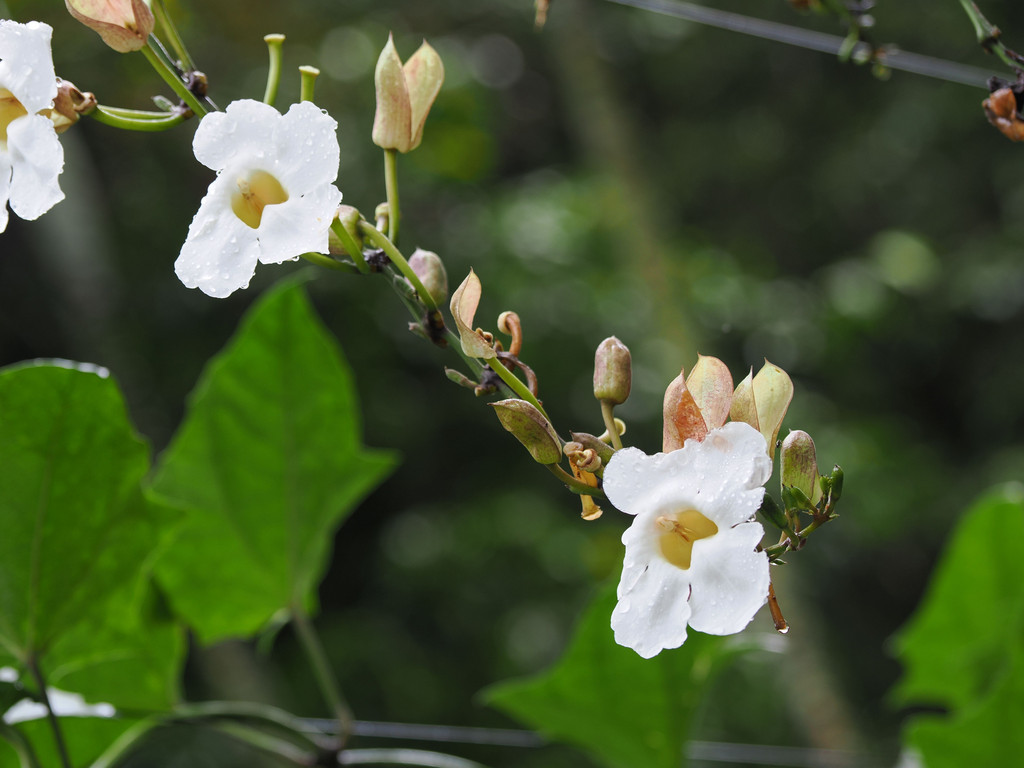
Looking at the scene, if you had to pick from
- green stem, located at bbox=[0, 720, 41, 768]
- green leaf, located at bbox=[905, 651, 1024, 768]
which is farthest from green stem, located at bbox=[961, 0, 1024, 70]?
green stem, located at bbox=[0, 720, 41, 768]

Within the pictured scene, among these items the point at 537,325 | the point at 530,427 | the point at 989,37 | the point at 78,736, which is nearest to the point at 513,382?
the point at 530,427

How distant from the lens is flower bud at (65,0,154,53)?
18 centimetres

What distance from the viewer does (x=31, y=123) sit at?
17 cm

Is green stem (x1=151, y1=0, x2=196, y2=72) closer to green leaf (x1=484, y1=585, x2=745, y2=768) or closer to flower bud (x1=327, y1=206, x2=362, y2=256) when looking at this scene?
flower bud (x1=327, y1=206, x2=362, y2=256)

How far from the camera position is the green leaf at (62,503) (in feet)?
0.89

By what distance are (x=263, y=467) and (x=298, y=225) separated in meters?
0.22

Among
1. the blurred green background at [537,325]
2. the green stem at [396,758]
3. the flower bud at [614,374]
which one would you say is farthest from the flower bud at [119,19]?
the blurred green background at [537,325]

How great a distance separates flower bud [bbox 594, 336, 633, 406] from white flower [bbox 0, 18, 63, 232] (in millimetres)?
103

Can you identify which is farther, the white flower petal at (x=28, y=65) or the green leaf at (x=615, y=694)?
the green leaf at (x=615, y=694)

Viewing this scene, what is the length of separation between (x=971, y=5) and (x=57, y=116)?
193 millimetres

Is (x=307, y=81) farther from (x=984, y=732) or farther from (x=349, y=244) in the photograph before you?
(x=984, y=732)

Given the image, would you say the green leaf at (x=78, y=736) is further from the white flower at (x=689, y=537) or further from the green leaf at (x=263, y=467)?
the white flower at (x=689, y=537)

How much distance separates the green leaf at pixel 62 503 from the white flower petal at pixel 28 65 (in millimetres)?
117

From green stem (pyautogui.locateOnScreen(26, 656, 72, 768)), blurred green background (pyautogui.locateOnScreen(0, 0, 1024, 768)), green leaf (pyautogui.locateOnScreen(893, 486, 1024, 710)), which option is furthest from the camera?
blurred green background (pyautogui.locateOnScreen(0, 0, 1024, 768))
